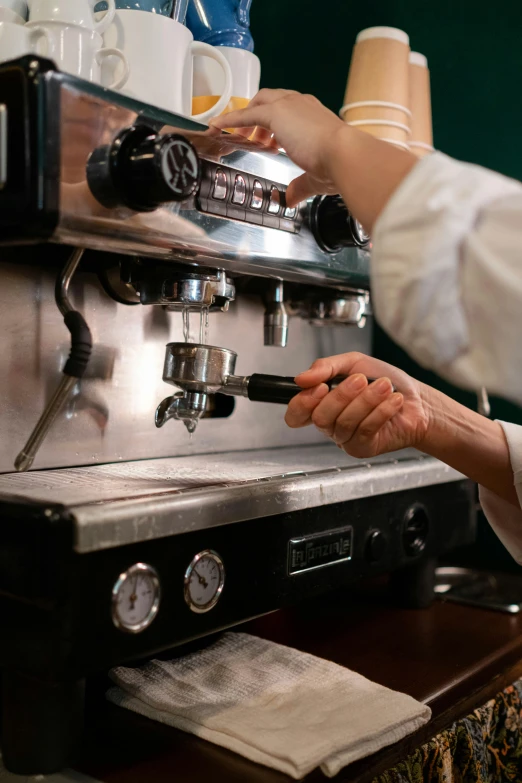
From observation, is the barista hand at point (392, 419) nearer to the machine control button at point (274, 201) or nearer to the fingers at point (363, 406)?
the fingers at point (363, 406)

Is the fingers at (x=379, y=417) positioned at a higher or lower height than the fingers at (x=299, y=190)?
lower

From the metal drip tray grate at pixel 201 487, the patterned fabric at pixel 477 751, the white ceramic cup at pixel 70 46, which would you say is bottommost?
the patterned fabric at pixel 477 751

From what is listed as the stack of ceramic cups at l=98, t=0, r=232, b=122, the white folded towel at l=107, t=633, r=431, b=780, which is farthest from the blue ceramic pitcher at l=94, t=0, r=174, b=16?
the white folded towel at l=107, t=633, r=431, b=780

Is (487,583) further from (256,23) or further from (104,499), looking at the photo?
(256,23)

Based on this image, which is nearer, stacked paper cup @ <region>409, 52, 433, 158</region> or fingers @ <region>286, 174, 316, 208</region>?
fingers @ <region>286, 174, 316, 208</region>

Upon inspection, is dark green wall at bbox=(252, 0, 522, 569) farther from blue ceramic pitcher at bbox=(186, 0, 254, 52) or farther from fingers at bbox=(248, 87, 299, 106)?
Answer: fingers at bbox=(248, 87, 299, 106)

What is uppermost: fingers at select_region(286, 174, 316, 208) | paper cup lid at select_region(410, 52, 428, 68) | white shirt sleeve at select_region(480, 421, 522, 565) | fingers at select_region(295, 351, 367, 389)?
paper cup lid at select_region(410, 52, 428, 68)

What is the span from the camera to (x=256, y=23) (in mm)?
1438

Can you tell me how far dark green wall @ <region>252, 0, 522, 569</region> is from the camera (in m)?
1.28

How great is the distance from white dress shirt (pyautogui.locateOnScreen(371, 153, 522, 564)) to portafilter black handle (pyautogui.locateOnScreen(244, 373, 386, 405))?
0.71 ft

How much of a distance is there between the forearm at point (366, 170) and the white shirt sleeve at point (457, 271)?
5 centimetres

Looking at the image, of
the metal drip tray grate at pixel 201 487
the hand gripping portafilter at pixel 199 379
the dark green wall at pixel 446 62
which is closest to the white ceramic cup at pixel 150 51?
the hand gripping portafilter at pixel 199 379

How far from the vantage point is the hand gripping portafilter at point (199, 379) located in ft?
2.35

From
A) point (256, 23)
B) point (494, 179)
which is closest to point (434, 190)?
point (494, 179)
